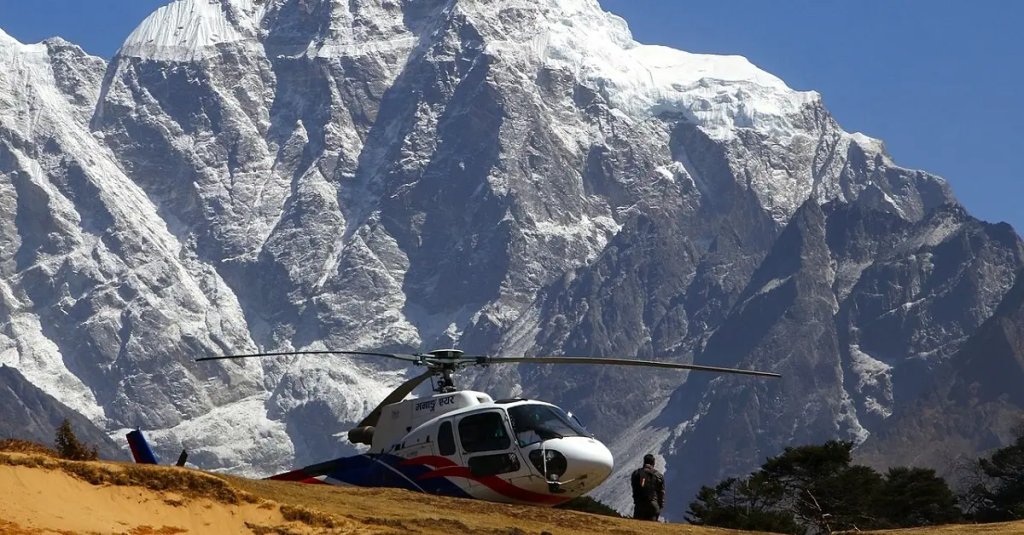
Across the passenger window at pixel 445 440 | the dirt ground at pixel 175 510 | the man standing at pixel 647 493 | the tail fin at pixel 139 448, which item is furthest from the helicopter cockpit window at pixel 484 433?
the tail fin at pixel 139 448

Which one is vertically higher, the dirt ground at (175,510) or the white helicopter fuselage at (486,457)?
the white helicopter fuselage at (486,457)

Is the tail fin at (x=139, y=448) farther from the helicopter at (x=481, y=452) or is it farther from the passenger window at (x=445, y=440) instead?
the passenger window at (x=445, y=440)

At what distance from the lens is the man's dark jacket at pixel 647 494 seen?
3956 cm

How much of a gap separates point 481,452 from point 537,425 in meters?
1.32

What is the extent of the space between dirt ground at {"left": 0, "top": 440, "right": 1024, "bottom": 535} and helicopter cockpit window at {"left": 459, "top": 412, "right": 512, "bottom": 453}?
5.11m

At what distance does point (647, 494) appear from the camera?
3962 cm

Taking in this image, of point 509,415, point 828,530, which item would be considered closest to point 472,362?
point 509,415

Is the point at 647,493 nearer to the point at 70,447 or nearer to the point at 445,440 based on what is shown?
the point at 445,440

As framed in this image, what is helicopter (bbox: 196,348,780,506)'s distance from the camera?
37281 millimetres

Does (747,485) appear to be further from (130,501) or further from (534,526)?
(130,501)

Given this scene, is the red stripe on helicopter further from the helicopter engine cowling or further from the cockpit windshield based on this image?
the helicopter engine cowling

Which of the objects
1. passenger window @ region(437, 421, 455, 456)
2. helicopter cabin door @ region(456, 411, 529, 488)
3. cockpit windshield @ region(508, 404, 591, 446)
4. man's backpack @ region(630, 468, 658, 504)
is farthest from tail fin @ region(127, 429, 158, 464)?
man's backpack @ region(630, 468, 658, 504)

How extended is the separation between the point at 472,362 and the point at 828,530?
11436mm

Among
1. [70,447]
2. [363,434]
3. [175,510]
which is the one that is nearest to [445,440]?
[363,434]
